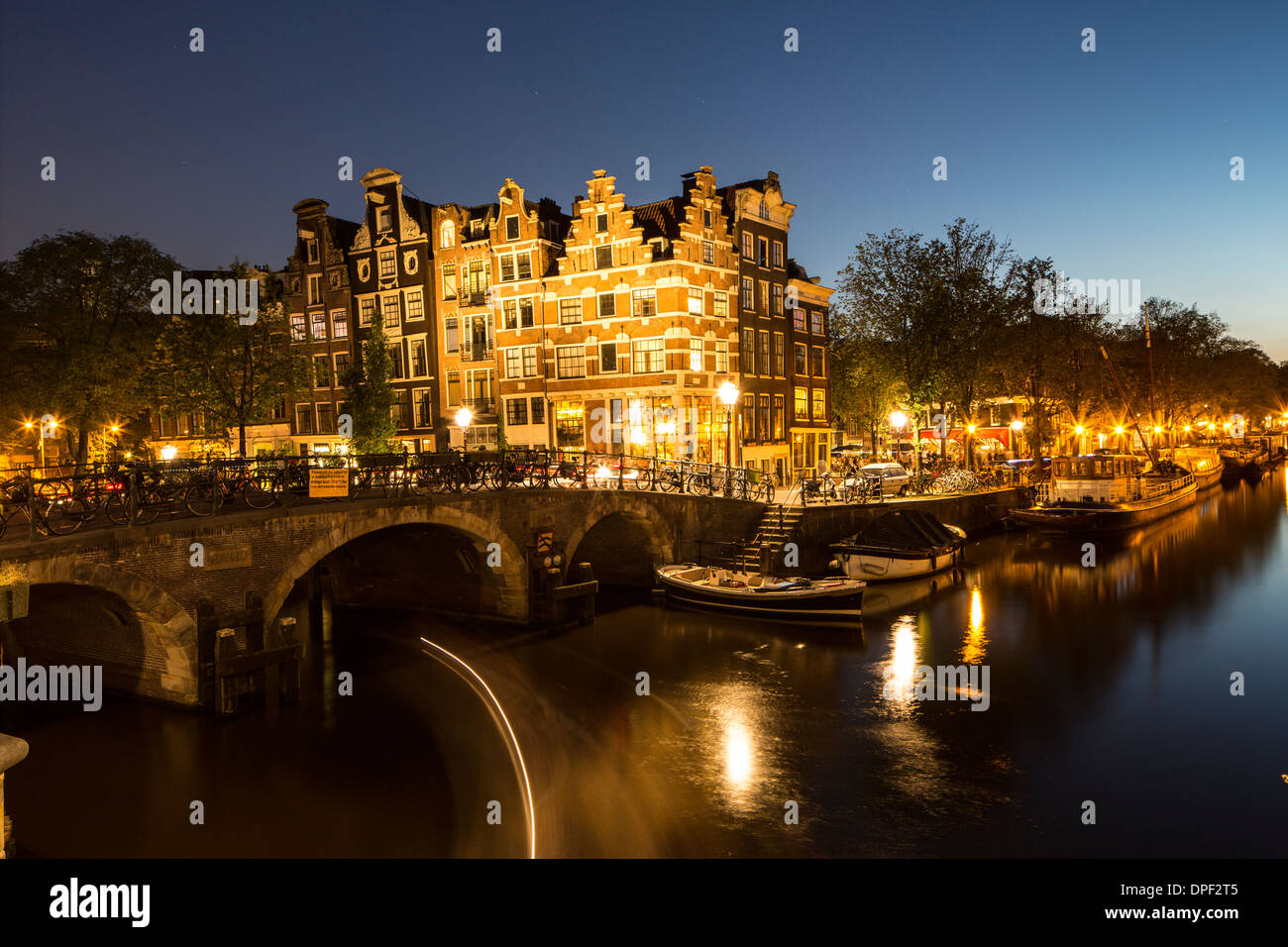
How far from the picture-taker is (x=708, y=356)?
153 feet

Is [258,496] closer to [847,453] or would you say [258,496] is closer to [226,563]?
[226,563]

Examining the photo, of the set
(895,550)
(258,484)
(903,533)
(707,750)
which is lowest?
(707,750)

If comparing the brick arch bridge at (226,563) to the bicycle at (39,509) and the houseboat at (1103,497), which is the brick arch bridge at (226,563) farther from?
the houseboat at (1103,497)

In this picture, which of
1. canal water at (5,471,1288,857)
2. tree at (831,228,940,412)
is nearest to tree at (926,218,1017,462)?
tree at (831,228,940,412)

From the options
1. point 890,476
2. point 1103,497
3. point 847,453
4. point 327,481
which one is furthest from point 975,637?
point 847,453

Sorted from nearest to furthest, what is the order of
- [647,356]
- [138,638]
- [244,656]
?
1. [244,656]
2. [138,638]
3. [647,356]

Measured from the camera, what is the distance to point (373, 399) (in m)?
45.9

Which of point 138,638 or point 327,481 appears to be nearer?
point 138,638

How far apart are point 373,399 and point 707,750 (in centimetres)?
3388

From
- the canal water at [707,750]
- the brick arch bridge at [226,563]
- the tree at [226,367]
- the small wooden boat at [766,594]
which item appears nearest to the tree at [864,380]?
the canal water at [707,750]

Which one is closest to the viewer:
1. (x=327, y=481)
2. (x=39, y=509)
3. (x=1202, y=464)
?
(x=39, y=509)

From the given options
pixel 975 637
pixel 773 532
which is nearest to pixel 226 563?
pixel 975 637

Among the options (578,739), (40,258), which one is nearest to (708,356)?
(578,739)

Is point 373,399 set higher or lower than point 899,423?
higher
